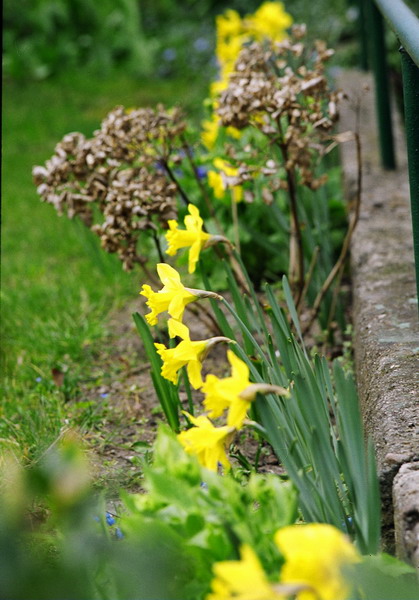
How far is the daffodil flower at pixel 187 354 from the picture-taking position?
154 cm

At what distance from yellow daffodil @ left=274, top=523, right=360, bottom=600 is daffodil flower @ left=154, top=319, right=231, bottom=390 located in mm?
610

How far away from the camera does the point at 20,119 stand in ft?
20.3

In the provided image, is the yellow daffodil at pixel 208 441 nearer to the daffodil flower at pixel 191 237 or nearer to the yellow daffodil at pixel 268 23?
the daffodil flower at pixel 191 237

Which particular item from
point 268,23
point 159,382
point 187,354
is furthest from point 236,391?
point 268,23

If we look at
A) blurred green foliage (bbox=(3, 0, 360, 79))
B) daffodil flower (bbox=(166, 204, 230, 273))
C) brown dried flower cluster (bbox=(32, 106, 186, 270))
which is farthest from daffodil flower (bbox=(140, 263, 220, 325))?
blurred green foliage (bbox=(3, 0, 360, 79))

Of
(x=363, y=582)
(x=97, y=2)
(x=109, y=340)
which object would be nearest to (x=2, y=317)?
(x=109, y=340)

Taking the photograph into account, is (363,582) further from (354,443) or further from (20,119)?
(20,119)

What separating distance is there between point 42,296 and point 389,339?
169cm

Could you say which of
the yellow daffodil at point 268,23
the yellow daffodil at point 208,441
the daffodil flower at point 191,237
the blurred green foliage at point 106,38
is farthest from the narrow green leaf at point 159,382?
the blurred green foliage at point 106,38

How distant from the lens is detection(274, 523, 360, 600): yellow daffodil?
928 mm

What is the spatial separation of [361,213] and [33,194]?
2.25 metres

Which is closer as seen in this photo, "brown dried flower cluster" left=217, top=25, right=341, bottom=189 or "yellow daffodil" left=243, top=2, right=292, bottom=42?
"brown dried flower cluster" left=217, top=25, right=341, bottom=189

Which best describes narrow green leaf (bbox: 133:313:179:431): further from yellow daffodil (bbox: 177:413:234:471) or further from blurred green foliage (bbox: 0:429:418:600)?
yellow daffodil (bbox: 177:413:234:471)

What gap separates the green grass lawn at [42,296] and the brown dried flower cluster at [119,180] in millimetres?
306
